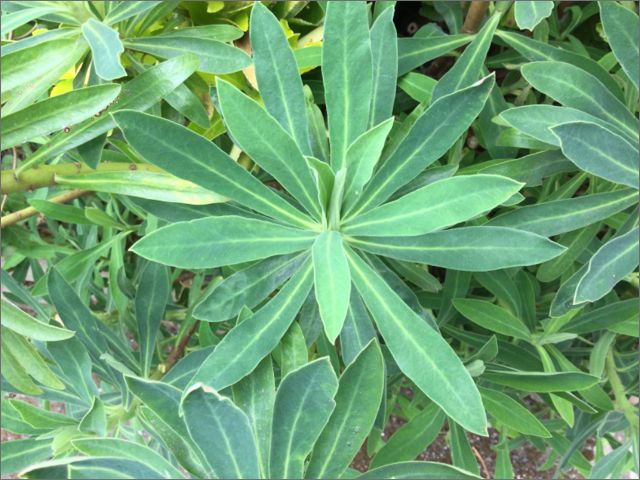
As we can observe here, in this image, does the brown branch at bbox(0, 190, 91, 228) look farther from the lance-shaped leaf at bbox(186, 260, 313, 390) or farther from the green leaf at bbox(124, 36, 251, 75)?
the lance-shaped leaf at bbox(186, 260, 313, 390)

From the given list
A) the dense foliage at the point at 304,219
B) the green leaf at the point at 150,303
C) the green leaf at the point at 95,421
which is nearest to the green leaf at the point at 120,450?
the dense foliage at the point at 304,219

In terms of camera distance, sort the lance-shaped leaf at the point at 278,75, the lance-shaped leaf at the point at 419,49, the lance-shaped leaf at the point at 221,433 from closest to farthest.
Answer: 1. the lance-shaped leaf at the point at 221,433
2. the lance-shaped leaf at the point at 278,75
3. the lance-shaped leaf at the point at 419,49

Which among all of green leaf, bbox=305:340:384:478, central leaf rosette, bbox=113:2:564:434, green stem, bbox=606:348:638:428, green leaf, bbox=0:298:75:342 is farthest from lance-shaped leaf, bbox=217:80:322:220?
green stem, bbox=606:348:638:428

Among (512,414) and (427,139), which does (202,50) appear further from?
(512,414)

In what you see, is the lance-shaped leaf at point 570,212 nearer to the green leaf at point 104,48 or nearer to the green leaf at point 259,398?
the green leaf at point 259,398

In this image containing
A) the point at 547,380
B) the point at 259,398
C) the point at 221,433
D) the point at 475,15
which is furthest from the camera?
the point at 475,15

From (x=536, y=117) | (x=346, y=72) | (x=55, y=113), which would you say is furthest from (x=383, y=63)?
(x=55, y=113)
